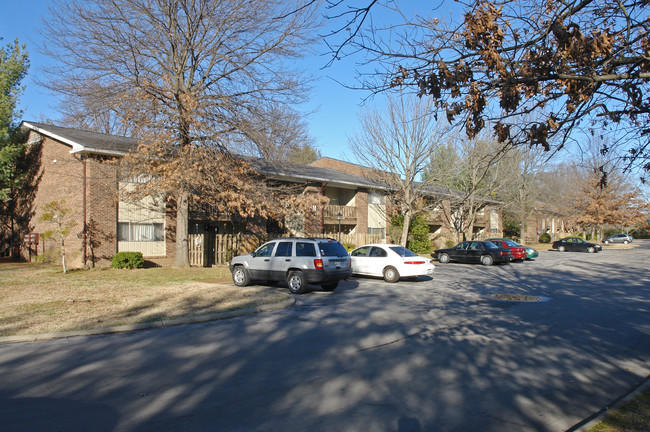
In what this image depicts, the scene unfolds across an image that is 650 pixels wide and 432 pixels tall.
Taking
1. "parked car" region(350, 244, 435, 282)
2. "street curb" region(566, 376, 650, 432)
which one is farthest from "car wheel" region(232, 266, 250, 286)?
"street curb" region(566, 376, 650, 432)

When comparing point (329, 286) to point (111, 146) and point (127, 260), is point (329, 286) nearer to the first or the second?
point (127, 260)

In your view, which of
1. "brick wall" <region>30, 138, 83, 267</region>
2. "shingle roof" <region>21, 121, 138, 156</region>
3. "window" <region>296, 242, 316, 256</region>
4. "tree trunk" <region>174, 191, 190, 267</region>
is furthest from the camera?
"tree trunk" <region>174, 191, 190, 267</region>

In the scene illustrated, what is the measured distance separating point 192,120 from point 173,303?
9020 millimetres

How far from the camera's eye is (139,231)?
22078 mm

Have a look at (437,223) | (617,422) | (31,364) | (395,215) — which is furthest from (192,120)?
(437,223)

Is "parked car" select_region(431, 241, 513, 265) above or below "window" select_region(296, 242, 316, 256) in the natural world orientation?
below

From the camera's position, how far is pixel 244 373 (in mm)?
6520

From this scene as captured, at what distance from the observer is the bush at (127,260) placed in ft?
65.3

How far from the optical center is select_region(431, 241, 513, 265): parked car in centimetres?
2647

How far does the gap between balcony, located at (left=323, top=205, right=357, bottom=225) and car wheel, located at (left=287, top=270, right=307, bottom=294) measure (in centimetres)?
1766

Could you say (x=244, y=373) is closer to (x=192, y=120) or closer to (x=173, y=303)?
(x=173, y=303)

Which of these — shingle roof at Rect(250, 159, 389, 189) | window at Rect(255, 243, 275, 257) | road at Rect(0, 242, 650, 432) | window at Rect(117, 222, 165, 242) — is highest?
shingle roof at Rect(250, 159, 389, 189)

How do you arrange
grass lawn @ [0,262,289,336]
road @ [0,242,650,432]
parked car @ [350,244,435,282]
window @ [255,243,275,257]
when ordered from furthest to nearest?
1. parked car @ [350,244,435,282]
2. window @ [255,243,275,257]
3. grass lawn @ [0,262,289,336]
4. road @ [0,242,650,432]

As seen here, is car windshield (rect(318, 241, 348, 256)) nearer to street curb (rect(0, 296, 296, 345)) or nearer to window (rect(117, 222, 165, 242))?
street curb (rect(0, 296, 296, 345))
